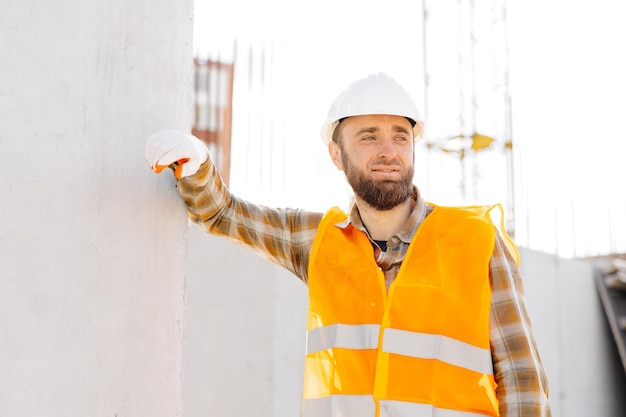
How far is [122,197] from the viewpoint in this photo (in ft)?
6.51

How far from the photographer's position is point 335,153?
124 inches

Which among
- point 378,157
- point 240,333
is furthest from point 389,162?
point 240,333

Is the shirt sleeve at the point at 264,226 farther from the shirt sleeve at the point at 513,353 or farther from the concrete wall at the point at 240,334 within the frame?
the concrete wall at the point at 240,334

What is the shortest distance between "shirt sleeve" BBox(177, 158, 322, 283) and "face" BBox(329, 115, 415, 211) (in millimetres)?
261

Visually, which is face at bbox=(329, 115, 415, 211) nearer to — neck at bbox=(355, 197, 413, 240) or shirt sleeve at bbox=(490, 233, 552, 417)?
neck at bbox=(355, 197, 413, 240)

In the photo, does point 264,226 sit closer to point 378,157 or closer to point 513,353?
point 378,157

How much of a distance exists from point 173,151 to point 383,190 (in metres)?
0.96

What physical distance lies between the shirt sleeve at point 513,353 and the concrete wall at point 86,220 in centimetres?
105

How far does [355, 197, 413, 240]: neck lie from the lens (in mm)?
2869

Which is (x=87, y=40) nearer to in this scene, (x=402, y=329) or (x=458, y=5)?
(x=402, y=329)

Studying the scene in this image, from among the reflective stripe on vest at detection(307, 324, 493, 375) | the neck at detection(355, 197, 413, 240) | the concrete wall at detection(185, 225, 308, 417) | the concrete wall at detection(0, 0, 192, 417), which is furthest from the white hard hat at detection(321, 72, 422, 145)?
the concrete wall at detection(185, 225, 308, 417)

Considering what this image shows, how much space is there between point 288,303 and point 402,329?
4084 mm

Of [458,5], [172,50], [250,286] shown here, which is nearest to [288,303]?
[250,286]

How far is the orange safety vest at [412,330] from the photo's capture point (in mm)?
2475
